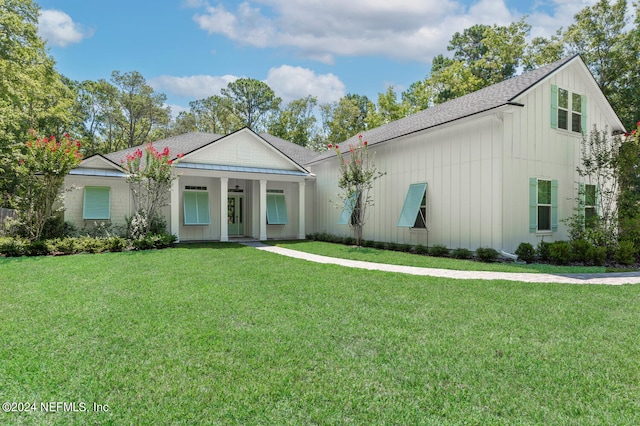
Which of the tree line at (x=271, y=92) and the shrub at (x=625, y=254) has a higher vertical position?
the tree line at (x=271, y=92)

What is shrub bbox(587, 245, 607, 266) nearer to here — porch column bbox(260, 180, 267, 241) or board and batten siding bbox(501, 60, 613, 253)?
board and batten siding bbox(501, 60, 613, 253)

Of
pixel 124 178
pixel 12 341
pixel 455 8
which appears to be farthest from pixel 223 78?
pixel 12 341

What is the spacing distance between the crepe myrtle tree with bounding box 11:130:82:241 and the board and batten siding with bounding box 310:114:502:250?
37.3 ft

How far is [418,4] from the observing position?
13.3 m

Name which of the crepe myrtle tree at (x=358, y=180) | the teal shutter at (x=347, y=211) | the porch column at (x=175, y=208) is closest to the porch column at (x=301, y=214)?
the crepe myrtle tree at (x=358, y=180)

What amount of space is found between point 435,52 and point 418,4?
79.5ft

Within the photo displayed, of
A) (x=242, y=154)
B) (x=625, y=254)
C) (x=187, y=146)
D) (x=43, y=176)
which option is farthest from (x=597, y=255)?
(x=43, y=176)

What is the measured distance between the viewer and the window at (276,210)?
57.9 feet

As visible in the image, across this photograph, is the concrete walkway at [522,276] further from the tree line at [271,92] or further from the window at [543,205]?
the tree line at [271,92]

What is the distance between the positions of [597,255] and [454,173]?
4403mm

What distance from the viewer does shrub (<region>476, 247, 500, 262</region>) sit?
32.4ft

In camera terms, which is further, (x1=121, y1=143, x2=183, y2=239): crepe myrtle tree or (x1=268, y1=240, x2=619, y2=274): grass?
(x1=121, y1=143, x2=183, y2=239): crepe myrtle tree

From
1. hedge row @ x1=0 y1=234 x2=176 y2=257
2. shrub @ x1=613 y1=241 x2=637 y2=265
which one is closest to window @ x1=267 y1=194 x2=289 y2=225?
hedge row @ x1=0 y1=234 x2=176 y2=257

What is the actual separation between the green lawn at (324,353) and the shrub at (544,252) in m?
3.48
